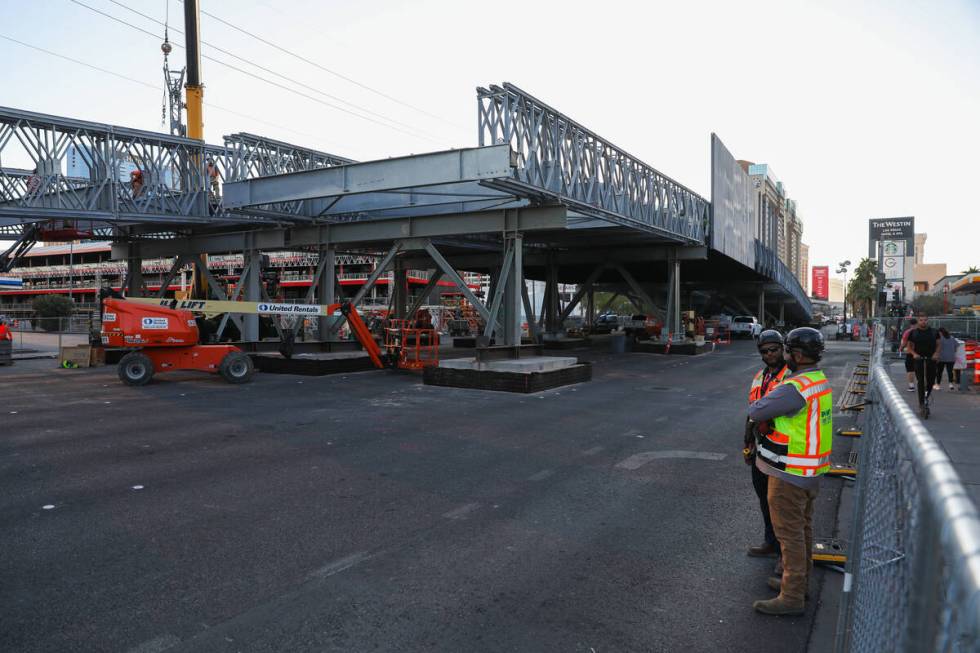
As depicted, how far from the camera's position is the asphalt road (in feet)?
13.6

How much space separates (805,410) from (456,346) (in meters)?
31.0

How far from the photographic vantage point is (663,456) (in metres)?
8.97

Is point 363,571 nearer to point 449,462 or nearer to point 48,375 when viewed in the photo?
point 449,462

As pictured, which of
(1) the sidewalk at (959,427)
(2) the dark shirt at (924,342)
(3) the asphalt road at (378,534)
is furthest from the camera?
(2) the dark shirt at (924,342)

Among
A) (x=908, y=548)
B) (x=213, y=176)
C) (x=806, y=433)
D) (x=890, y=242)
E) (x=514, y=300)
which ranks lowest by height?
(x=806, y=433)

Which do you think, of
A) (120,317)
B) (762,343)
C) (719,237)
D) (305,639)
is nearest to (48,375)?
(120,317)

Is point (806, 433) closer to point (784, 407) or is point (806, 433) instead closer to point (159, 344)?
point (784, 407)

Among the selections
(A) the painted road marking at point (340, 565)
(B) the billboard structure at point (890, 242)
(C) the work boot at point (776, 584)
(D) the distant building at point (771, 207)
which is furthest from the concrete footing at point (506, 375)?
(D) the distant building at point (771, 207)

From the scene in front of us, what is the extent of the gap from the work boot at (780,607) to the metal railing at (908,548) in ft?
2.16

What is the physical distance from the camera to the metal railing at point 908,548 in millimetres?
1196

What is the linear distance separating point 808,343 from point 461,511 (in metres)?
3.65

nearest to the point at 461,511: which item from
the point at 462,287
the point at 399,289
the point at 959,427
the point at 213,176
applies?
the point at 959,427

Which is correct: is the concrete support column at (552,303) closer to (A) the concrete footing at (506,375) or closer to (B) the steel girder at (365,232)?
(B) the steel girder at (365,232)

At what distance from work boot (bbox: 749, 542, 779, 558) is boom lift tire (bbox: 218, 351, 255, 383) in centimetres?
1400
